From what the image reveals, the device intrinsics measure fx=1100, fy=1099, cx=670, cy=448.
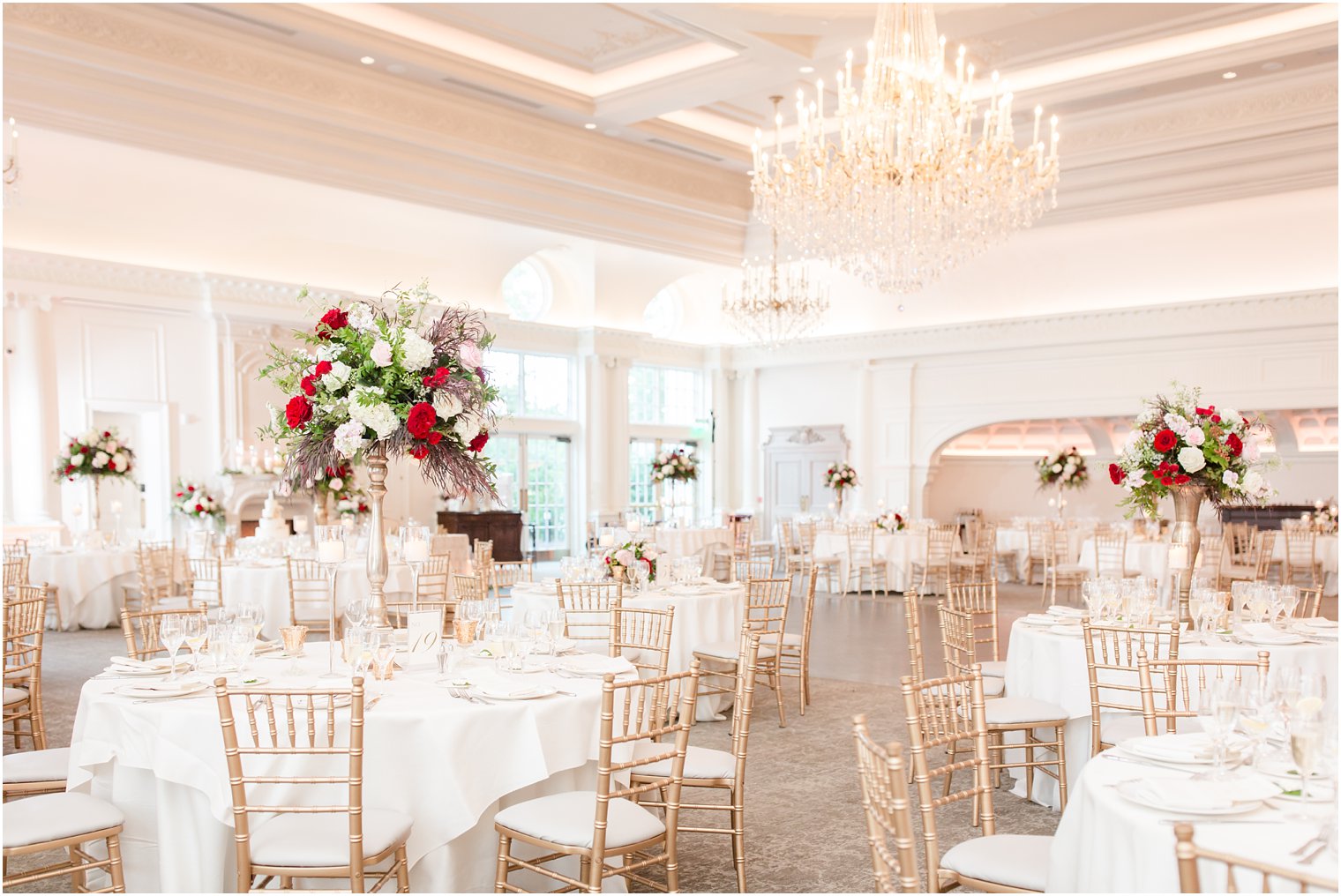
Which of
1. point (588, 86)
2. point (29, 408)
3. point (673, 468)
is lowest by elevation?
point (673, 468)

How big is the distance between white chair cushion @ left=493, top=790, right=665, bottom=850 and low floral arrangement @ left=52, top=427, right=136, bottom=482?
951cm

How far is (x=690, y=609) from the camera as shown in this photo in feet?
23.4

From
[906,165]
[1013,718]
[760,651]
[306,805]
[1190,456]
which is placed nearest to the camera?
[306,805]

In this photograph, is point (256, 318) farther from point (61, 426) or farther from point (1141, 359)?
point (1141, 359)

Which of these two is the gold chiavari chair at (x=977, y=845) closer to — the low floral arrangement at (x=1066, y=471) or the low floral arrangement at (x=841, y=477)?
the low floral arrangement at (x=1066, y=471)

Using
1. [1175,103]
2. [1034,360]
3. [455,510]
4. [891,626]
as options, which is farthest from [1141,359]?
[455,510]

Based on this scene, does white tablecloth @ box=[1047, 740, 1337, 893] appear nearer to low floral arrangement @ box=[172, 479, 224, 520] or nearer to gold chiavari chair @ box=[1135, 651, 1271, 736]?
gold chiavari chair @ box=[1135, 651, 1271, 736]

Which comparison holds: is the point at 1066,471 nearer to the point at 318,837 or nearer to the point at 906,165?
the point at 906,165

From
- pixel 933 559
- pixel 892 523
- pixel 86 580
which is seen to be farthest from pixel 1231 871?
pixel 892 523

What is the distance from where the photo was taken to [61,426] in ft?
40.8

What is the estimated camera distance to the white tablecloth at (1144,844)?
2441 millimetres

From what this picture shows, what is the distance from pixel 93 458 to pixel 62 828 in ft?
29.8

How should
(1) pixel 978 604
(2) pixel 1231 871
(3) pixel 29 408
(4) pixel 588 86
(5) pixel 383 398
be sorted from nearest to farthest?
(2) pixel 1231 871
(5) pixel 383 398
(1) pixel 978 604
(3) pixel 29 408
(4) pixel 588 86

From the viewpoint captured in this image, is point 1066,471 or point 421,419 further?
point 1066,471
